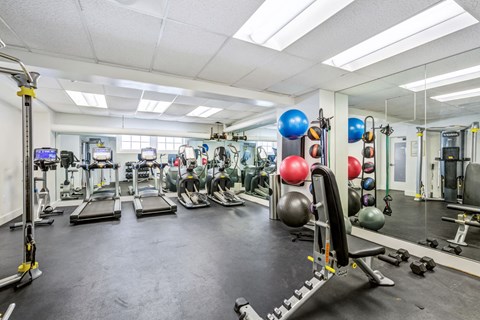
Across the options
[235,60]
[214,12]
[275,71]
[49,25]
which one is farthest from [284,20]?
[49,25]

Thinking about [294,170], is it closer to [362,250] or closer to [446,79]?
[362,250]

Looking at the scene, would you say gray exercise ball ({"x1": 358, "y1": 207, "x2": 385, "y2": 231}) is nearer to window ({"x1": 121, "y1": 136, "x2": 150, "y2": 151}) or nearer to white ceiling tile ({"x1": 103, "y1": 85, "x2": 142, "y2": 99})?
white ceiling tile ({"x1": 103, "y1": 85, "x2": 142, "y2": 99})

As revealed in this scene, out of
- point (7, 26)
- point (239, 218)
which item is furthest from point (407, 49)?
point (7, 26)

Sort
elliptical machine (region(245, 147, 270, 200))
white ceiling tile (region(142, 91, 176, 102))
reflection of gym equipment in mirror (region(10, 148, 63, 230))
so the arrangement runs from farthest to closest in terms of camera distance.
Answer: elliptical machine (region(245, 147, 270, 200))
white ceiling tile (region(142, 91, 176, 102))
reflection of gym equipment in mirror (region(10, 148, 63, 230))

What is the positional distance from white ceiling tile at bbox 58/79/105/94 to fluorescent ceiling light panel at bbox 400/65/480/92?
5626 millimetres

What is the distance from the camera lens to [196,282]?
2.38 metres

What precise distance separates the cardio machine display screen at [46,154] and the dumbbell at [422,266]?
6543mm

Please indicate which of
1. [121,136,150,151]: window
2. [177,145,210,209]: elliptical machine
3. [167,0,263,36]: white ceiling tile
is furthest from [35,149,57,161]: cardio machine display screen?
[121,136,150,151]: window

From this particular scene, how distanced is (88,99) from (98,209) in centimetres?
259

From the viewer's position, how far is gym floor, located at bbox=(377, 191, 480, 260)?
334cm

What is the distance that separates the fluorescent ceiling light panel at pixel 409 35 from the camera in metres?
2.05

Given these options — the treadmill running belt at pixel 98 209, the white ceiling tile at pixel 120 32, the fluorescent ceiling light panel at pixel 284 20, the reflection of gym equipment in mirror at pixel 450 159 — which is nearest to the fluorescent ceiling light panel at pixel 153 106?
the white ceiling tile at pixel 120 32

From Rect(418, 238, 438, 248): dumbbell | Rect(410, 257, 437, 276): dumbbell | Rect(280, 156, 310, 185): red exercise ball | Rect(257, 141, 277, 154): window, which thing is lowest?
Rect(410, 257, 437, 276): dumbbell

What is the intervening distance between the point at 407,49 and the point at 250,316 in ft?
11.0
